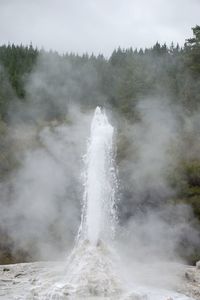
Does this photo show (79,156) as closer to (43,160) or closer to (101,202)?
(43,160)

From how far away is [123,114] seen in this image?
22.8 meters

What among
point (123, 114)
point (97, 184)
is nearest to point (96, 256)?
point (97, 184)

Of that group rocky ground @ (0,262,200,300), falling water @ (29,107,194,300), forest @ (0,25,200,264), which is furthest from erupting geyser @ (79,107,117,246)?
forest @ (0,25,200,264)

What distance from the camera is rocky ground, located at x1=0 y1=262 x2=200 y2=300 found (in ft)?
31.0

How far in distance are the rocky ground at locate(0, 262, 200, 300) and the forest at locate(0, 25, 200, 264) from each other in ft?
13.0

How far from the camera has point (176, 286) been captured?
411 inches

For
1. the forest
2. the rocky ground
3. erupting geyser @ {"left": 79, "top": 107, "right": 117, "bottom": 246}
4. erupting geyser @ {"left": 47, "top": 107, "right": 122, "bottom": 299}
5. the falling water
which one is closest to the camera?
the falling water

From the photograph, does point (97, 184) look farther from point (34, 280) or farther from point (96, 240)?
point (34, 280)

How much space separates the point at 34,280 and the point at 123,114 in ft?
43.8

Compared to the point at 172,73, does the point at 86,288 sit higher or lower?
lower

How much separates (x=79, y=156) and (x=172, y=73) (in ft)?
29.4

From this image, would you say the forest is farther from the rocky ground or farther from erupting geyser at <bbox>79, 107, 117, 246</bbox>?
erupting geyser at <bbox>79, 107, 117, 246</bbox>

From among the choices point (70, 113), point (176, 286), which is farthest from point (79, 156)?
point (176, 286)

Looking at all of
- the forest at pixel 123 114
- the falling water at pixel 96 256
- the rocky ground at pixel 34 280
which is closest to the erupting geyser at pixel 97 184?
the falling water at pixel 96 256
